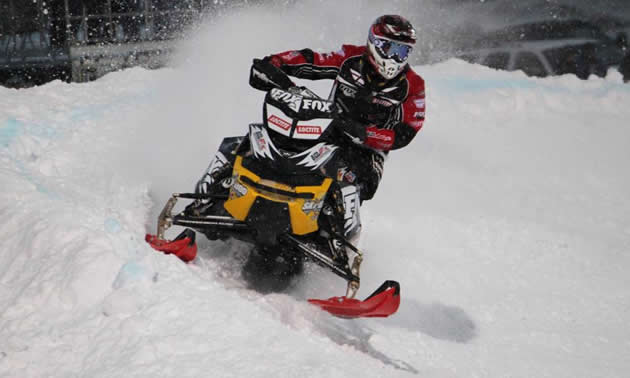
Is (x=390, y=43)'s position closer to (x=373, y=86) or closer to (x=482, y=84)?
(x=373, y=86)

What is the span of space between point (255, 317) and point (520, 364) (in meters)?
2.03

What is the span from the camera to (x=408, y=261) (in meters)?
5.90

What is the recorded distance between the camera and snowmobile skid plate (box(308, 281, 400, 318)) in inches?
156

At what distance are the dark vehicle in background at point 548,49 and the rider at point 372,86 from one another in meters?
9.04

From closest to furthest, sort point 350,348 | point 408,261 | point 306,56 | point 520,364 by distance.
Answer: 1. point 350,348
2. point 520,364
3. point 306,56
4. point 408,261

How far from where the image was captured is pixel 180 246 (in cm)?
421

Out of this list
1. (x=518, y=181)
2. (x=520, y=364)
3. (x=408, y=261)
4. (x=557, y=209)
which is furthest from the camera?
(x=518, y=181)

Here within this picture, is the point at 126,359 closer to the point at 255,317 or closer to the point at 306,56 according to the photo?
the point at 255,317

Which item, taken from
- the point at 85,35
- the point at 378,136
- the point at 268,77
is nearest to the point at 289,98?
the point at 268,77

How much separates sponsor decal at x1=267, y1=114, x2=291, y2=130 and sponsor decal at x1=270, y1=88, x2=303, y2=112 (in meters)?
0.10

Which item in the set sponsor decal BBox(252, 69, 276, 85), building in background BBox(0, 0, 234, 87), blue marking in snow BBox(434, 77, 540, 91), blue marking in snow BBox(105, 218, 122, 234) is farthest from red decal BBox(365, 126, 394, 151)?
building in background BBox(0, 0, 234, 87)

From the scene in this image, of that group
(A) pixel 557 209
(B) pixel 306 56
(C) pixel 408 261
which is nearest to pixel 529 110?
(A) pixel 557 209

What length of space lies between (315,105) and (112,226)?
1.51 m

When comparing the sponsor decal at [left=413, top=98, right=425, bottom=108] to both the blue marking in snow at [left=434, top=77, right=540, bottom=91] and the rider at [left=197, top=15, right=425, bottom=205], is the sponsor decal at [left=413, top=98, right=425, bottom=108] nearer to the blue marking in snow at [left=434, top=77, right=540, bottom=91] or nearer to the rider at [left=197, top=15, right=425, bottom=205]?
the rider at [left=197, top=15, right=425, bottom=205]
